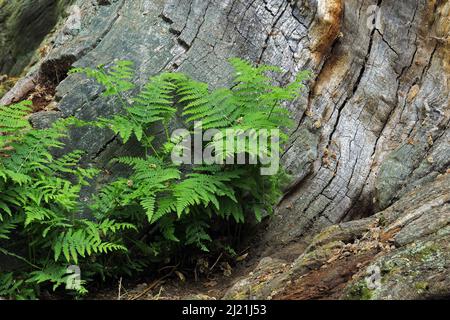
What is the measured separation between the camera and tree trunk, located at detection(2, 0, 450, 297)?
18.2 feet

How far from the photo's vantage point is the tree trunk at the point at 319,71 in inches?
219

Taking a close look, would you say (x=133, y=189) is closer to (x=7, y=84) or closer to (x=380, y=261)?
(x=380, y=261)

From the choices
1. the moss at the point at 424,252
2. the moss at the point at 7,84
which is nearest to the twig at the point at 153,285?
the moss at the point at 424,252

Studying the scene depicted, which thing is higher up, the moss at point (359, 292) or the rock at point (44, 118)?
the moss at point (359, 292)

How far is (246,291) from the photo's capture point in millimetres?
4473

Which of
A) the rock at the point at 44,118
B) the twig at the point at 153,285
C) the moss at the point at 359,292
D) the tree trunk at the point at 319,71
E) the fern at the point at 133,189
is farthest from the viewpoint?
the tree trunk at the point at 319,71

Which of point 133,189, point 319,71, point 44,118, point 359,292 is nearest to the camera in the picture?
point 359,292

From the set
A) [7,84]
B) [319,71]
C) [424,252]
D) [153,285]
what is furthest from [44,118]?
[424,252]

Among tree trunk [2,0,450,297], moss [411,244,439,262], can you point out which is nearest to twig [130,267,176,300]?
tree trunk [2,0,450,297]

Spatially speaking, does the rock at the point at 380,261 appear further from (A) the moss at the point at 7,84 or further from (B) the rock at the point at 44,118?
(A) the moss at the point at 7,84

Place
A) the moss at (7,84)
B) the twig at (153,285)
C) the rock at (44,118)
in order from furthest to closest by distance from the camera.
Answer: the moss at (7,84), the rock at (44,118), the twig at (153,285)

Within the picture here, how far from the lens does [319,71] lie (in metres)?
6.00

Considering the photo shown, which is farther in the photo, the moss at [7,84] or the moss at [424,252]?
the moss at [7,84]
